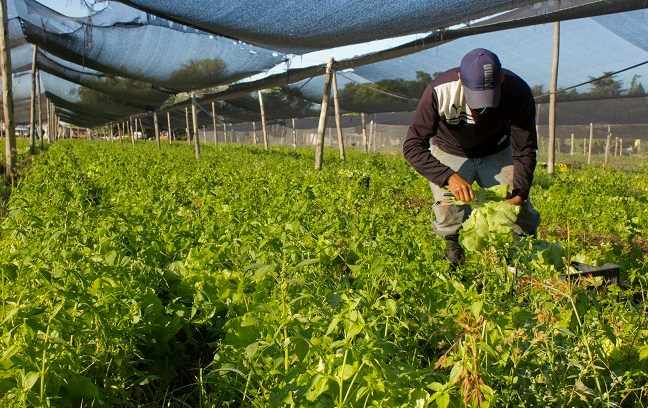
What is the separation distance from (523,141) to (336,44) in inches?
182

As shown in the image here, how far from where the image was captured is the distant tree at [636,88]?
1159cm

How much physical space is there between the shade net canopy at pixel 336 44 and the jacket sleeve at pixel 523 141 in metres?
2.20

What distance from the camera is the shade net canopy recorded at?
6.03 metres

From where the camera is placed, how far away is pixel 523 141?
3.26 m

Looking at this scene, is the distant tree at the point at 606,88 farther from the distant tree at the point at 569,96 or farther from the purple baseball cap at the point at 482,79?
the purple baseball cap at the point at 482,79

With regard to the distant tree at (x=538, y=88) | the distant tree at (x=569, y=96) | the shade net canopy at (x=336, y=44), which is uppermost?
the shade net canopy at (x=336, y=44)

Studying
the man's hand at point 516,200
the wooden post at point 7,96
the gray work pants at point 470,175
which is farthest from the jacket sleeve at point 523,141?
the wooden post at point 7,96

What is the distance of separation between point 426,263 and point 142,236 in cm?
128

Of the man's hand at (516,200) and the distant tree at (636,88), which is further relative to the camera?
the distant tree at (636,88)

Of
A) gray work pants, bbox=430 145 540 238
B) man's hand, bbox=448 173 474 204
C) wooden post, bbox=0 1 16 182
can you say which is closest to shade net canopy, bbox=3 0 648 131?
wooden post, bbox=0 1 16 182

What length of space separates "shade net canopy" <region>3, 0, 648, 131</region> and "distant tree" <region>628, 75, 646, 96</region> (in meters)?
0.03

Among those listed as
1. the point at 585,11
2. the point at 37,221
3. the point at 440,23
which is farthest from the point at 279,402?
the point at 440,23

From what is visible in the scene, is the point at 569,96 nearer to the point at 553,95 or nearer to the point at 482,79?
the point at 553,95

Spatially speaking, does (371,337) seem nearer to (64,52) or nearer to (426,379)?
(426,379)
